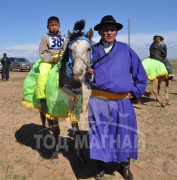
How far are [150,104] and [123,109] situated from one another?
6.18 metres

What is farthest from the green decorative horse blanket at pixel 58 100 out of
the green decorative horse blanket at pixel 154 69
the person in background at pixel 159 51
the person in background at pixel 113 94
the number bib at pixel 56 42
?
the person in background at pixel 159 51

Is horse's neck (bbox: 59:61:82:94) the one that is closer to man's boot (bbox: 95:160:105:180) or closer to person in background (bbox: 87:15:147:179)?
person in background (bbox: 87:15:147:179)

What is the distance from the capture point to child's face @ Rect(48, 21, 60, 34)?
17.5 ft

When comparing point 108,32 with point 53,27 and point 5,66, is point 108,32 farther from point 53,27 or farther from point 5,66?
point 5,66

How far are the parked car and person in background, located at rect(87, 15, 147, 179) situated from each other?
96.5 ft

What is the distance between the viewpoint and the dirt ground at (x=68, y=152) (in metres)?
4.88

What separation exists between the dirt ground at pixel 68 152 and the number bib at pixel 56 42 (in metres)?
1.03

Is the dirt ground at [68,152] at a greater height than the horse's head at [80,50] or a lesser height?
lesser

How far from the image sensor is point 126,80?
4203mm

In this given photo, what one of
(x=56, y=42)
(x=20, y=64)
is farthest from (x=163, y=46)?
(x=20, y=64)

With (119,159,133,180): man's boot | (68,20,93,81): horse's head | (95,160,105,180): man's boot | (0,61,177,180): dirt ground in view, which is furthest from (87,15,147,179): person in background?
(0,61,177,180): dirt ground

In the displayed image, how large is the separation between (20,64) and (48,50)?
28.4 m

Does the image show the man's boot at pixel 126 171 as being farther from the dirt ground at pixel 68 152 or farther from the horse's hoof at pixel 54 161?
the horse's hoof at pixel 54 161

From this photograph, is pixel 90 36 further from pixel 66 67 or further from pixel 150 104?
pixel 150 104
